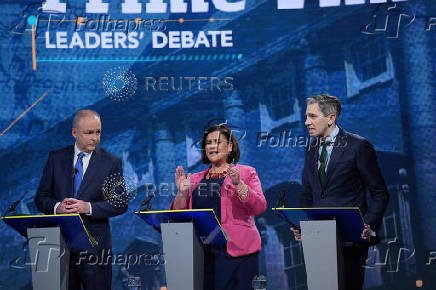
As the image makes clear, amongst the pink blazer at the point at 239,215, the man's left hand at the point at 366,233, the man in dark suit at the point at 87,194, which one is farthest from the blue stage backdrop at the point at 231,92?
the man's left hand at the point at 366,233

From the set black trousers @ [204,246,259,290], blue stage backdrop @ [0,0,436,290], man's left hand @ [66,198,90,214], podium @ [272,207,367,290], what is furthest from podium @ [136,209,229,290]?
blue stage backdrop @ [0,0,436,290]

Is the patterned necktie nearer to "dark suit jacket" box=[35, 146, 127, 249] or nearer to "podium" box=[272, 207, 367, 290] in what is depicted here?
"dark suit jacket" box=[35, 146, 127, 249]

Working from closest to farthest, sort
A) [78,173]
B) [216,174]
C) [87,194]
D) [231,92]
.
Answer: [216,174], [87,194], [78,173], [231,92]

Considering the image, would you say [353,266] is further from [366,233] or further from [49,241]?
[49,241]

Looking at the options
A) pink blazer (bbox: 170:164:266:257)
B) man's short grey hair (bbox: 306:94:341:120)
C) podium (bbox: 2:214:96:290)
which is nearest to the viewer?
podium (bbox: 2:214:96:290)

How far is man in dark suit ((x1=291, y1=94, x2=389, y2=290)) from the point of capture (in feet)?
13.6

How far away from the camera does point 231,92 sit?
6461mm

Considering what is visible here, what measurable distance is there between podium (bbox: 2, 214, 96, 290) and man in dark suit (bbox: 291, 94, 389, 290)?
1448 millimetres

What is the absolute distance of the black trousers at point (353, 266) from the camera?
412 centimetres

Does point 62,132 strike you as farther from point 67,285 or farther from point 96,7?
point 67,285

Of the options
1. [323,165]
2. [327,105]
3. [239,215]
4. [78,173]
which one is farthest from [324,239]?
[78,173]

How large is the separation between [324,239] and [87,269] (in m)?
1.67

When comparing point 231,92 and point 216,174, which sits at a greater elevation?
point 231,92

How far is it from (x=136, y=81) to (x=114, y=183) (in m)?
2.03
